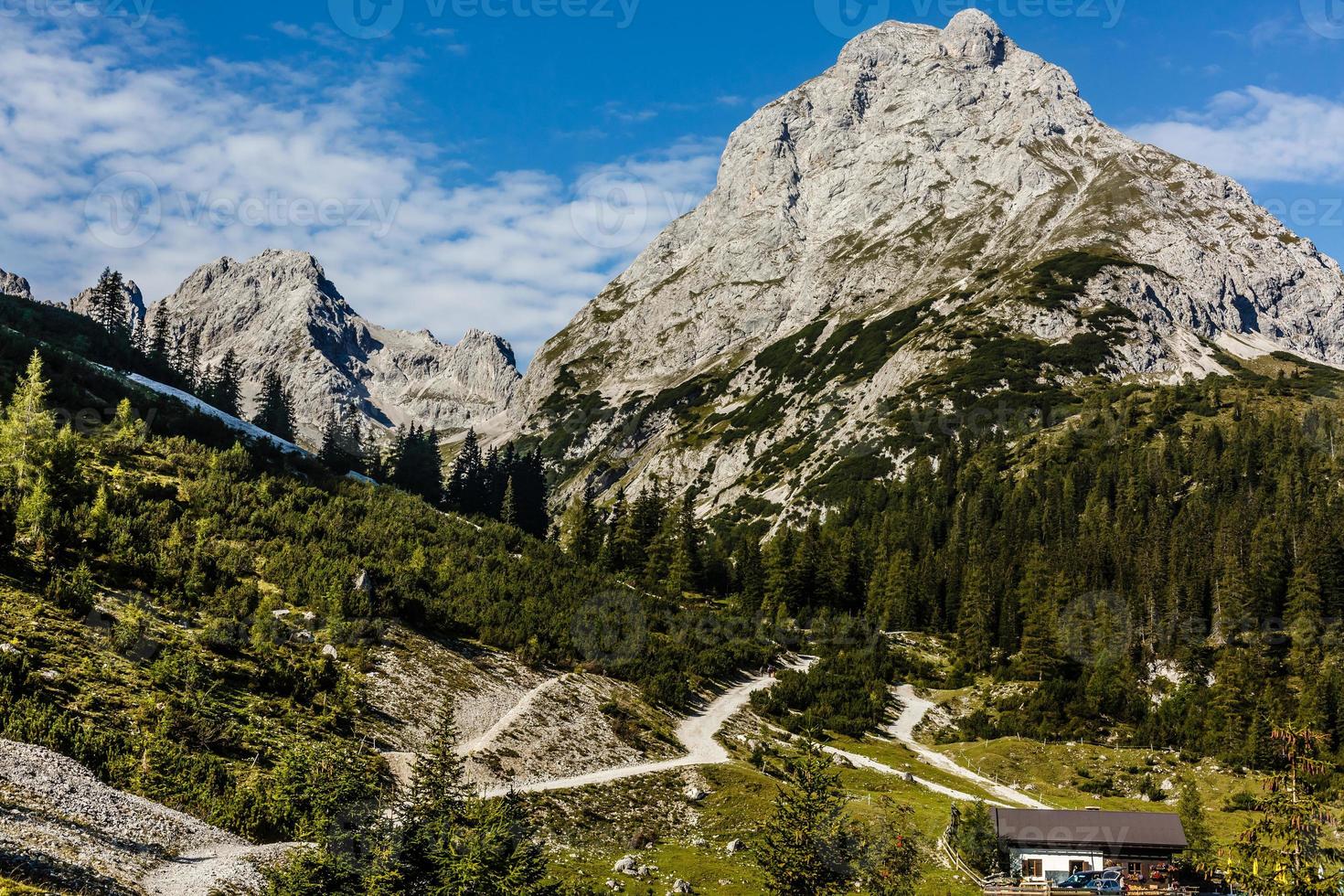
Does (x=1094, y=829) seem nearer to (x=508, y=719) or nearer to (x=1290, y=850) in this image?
(x=1290, y=850)

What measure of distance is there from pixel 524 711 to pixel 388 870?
31.0 m

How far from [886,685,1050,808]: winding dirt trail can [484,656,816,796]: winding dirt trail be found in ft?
42.5

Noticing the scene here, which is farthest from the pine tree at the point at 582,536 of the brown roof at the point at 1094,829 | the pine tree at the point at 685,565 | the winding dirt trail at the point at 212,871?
the winding dirt trail at the point at 212,871

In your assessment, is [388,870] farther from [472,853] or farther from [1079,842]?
[1079,842]

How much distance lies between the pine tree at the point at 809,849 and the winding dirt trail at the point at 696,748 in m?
10.6

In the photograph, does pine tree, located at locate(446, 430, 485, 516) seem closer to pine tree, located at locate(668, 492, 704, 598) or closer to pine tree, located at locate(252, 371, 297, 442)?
pine tree, located at locate(252, 371, 297, 442)

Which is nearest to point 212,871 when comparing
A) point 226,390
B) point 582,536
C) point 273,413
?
point 582,536

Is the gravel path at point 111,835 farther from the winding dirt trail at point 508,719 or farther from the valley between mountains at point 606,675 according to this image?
the winding dirt trail at point 508,719

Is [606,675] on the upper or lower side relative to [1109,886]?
upper

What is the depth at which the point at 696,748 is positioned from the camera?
6281cm

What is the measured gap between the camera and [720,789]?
5441 cm

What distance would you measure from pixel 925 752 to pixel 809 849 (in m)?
49.7

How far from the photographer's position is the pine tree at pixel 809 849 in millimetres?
34000

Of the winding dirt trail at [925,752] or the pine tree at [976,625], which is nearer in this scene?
the winding dirt trail at [925,752]
